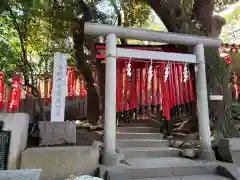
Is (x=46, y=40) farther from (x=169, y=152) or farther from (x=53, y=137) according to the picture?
(x=169, y=152)

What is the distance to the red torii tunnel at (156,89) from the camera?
6.68 m

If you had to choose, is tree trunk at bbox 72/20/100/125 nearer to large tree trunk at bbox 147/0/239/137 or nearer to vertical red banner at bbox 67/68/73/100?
vertical red banner at bbox 67/68/73/100

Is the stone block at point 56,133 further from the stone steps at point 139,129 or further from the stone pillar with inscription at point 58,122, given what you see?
the stone steps at point 139,129

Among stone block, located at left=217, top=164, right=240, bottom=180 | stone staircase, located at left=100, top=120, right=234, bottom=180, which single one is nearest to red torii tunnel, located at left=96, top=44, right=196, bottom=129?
stone staircase, located at left=100, top=120, right=234, bottom=180

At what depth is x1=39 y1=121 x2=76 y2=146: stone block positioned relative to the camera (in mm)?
5038

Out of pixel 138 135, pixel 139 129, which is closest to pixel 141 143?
pixel 138 135

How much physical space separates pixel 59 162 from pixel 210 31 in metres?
7.02

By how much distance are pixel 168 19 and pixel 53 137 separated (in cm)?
592

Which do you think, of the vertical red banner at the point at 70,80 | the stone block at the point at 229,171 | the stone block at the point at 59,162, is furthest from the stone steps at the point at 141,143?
the vertical red banner at the point at 70,80

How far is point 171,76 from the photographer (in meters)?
6.77

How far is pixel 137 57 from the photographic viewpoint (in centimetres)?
572

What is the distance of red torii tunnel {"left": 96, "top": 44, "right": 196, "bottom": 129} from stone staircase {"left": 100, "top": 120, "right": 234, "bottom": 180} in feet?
3.10

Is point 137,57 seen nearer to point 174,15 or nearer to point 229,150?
point 174,15

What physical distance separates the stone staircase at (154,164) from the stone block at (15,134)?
185 centimetres
